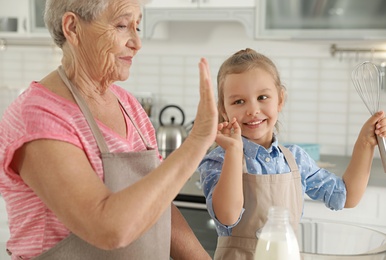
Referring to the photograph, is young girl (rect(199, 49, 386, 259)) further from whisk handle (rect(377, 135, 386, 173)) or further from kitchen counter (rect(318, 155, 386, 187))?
kitchen counter (rect(318, 155, 386, 187))

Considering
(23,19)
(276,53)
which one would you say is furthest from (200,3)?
(23,19)

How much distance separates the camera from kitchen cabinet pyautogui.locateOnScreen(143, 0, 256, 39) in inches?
103

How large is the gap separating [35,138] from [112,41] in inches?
9.9

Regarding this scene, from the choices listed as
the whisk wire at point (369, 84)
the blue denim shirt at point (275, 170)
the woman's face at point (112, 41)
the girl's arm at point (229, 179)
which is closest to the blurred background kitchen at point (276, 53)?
the whisk wire at point (369, 84)

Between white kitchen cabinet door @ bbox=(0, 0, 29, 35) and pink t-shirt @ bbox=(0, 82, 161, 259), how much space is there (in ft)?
6.77

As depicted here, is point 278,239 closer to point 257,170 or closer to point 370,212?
point 257,170

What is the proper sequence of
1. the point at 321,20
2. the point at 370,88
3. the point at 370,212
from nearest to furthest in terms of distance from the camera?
the point at 370,88 → the point at 370,212 → the point at 321,20

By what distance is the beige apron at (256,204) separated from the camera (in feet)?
4.12

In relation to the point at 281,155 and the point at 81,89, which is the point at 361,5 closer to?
the point at 281,155

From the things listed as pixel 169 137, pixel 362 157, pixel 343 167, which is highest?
pixel 362 157

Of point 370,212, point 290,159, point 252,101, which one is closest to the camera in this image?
point 252,101

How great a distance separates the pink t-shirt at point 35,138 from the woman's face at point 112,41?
0.33 ft

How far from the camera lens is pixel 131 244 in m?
1.08

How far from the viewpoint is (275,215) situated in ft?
2.97
